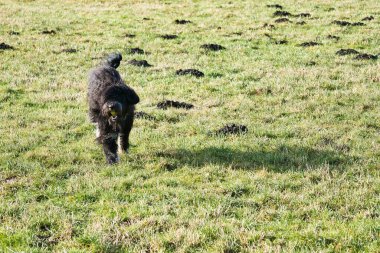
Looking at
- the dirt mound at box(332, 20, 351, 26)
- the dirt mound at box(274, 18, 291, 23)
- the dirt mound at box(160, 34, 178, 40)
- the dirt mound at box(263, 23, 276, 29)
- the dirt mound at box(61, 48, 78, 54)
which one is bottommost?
the dirt mound at box(61, 48, 78, 54)

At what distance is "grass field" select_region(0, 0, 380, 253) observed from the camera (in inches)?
314

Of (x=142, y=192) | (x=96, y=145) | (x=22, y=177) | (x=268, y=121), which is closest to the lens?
(x=142, y=192)

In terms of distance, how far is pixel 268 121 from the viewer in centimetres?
1481

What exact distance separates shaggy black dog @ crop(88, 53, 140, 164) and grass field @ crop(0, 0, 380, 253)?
511 millimetres

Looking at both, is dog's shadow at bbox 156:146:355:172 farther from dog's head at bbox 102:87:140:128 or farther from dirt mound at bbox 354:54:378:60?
dirt mound at bbox 354:54:378:60

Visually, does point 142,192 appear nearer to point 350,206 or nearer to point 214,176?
point 214,176

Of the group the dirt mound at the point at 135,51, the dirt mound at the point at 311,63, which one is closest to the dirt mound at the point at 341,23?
the dirt mound at the point at 311,63

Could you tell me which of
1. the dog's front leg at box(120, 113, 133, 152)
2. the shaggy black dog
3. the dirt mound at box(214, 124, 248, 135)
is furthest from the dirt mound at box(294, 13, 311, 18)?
the dog's front leg at box(120, 113, 133, 152)

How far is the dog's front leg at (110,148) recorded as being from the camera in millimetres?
11312

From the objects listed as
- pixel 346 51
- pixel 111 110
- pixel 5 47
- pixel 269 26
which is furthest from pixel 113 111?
pixel 269 26

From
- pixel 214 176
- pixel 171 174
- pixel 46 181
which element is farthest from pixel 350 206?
pixel 46 181

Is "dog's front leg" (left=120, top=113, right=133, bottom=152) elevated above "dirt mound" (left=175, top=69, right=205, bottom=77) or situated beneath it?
elevated above

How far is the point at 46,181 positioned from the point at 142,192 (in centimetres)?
204

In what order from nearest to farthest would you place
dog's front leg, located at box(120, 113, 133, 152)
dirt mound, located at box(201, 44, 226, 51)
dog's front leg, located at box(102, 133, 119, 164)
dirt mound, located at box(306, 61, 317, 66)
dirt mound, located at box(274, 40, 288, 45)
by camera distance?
dog's front leg, located at box(102, 133, 119, 164) → dog's front leg, located at box(120, 113, 133, 152) → dirt mound, located at box(306, 61, 317, 66) → dirt mound, located at box(201, 44, 226, 51) → dirt mound, located at box(274, 40, 288, 45)
